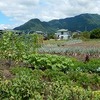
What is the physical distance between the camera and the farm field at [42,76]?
19.4 ft

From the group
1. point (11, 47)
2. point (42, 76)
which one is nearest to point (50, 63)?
point (42, 76)

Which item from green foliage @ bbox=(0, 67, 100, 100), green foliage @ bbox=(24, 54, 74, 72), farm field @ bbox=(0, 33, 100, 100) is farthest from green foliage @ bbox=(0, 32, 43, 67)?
green foliage @ bbox=(0, 67, 100, 100)

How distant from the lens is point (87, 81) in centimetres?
1029

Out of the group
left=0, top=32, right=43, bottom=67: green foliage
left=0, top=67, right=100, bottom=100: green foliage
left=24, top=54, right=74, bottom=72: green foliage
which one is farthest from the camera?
left=0, top=32, right=43, bottom=67: green foliage

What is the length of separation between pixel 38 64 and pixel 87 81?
3.47 metres

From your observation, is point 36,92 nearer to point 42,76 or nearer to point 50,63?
point 42,76

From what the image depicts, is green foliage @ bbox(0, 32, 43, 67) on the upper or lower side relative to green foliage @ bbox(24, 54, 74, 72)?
upper

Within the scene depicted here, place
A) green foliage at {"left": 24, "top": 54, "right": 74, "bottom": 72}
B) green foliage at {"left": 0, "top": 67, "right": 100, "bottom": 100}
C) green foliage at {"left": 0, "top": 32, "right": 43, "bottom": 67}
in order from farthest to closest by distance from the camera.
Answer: green foliage at {"left": 0, "top": 32, "right": 43, "bottom": 67}, green foliage at {"left": 24, "top": 54, "right": 74, "bottom": 72}, green foliage at {"left": 0, "top": 67, "right": 100, "bottom": 100}

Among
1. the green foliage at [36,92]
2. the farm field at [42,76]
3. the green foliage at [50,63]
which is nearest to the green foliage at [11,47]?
the farm field at [42,76]

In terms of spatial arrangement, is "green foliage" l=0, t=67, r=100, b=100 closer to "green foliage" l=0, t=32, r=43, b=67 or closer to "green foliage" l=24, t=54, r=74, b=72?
"green foliage" l=24, t=54, r=74, b=72

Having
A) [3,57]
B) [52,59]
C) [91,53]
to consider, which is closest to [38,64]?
[52,59]

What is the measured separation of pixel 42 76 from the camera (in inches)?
435

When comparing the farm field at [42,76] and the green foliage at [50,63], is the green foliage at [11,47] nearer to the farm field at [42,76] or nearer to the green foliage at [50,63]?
the farm field at [42,76]

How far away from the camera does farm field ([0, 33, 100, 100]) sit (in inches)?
233
